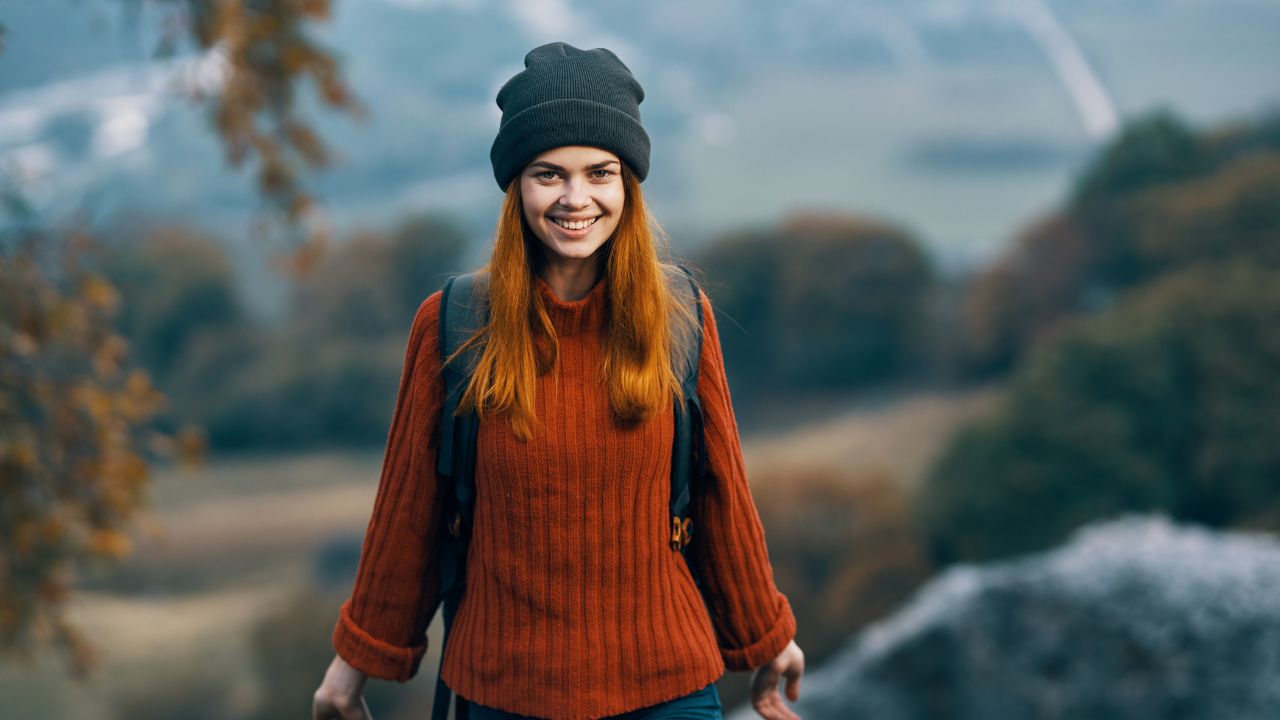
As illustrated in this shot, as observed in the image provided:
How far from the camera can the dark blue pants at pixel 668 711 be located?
89.2 inches

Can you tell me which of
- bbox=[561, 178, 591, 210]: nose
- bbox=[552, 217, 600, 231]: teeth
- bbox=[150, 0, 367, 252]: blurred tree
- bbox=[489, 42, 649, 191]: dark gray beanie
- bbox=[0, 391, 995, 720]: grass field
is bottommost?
bbox=[0, 391, 995, 720]: grass field

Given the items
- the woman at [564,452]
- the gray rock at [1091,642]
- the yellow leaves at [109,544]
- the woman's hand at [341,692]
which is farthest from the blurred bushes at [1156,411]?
the woman's hand at [341,692]

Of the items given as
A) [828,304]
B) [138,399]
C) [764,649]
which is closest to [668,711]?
[764,649]

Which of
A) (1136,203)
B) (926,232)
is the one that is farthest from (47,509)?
(926,232)

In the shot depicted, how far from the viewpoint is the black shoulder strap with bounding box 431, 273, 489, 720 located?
2236mm

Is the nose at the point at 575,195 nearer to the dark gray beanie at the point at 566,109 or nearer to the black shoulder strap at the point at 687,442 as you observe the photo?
the dark gray beanie at the point at 566,109

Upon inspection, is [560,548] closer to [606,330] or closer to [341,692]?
[606,330]

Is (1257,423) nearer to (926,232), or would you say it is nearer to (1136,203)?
(1136,203)

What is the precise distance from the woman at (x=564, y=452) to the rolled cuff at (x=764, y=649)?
11 cm

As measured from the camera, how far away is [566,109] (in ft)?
6.91

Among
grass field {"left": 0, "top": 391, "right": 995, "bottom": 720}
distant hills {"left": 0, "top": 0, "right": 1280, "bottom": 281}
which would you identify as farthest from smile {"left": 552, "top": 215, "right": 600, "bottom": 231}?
distant hills {"left": 0, "top": 0, "right": 1280, "bottom": 281}

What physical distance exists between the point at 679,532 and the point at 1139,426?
8.34 metres

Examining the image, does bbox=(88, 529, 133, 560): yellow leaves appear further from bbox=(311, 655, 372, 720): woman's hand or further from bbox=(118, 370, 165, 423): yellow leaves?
bbox=(311, 655, 372, 720): woman's hand

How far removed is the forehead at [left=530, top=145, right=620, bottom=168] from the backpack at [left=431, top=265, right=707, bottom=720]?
0.29m
